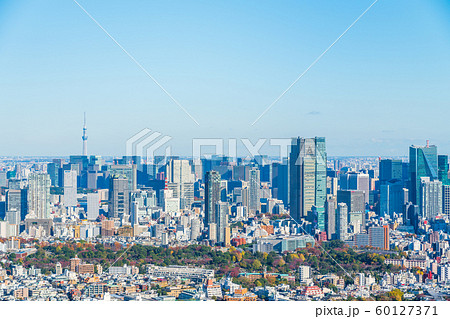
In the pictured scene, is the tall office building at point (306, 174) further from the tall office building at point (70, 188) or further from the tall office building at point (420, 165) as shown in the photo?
the tall office building at point (70, 188)

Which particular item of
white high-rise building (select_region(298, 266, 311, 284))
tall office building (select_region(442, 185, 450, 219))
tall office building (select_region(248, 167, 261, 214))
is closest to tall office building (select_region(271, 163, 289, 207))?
tall office building (select_region(248, 167, 261, 214))

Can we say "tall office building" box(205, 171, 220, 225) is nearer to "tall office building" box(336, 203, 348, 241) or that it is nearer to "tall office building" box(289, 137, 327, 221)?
"tall office building" box(289, 137, 327, 221)

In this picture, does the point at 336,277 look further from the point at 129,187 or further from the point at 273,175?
the point at 129,187

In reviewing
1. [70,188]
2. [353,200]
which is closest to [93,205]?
[70,188]

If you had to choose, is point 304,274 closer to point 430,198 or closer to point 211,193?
point 211,193
